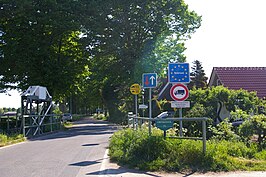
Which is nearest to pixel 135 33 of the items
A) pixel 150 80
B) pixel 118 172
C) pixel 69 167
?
pixel 150 80

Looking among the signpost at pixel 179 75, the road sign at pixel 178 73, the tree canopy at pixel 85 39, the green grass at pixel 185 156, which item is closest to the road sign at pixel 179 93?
the signpost at pixel 179 75

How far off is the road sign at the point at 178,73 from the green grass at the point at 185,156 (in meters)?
1.99

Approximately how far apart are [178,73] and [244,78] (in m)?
25.7

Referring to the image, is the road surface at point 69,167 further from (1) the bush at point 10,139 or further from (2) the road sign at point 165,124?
(1) the bush at point 10,139

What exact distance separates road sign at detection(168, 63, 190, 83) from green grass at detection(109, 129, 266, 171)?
1994mm

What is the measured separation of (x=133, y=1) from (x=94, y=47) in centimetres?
584

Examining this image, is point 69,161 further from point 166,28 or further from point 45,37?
point 166,28

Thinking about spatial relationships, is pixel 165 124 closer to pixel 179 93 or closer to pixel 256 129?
pixel 179 93

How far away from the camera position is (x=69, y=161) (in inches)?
474

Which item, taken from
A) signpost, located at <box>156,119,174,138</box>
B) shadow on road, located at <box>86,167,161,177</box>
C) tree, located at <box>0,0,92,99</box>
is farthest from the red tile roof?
shadow on road, located at <box>86,167,161,177</box>

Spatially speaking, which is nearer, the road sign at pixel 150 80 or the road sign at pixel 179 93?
the road sign at pixel 179 93

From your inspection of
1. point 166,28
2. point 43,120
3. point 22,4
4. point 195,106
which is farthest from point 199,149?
point 166,28

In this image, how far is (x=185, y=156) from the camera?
1019 centimetres

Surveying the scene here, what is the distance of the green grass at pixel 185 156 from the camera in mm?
9891
